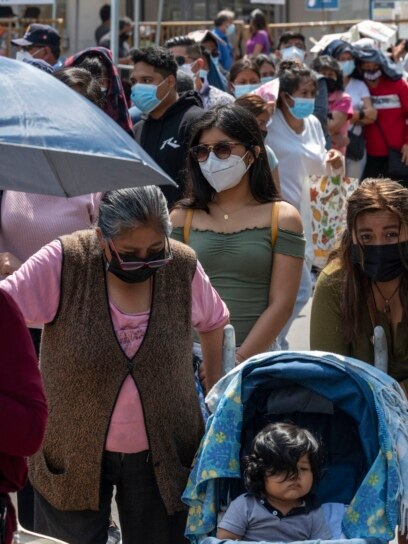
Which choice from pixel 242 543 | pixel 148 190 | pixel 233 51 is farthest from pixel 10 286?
pixel 233 51

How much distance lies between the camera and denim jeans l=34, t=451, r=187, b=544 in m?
3.92

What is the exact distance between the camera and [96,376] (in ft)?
12.6

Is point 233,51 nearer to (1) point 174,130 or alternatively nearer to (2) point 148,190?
(1) point 174,130

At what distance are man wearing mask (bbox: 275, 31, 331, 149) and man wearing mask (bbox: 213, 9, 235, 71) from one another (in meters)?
0.94

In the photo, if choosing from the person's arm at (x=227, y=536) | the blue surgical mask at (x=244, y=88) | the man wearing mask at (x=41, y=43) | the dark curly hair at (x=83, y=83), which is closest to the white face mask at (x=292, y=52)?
the blue surgical mask at (x=244, y=88)

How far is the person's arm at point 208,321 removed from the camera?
410 centimetres

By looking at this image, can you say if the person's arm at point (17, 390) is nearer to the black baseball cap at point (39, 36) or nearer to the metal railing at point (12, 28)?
the black baseball cap at point (39, 36)

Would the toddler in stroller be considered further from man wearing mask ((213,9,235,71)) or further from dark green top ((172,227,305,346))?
man wearing mask ((213,9,235,71))

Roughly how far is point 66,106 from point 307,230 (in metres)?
5.25

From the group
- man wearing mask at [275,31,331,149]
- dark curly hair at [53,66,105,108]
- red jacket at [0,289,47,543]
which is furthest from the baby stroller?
Result: man wearing mask at [275,31,331,149]

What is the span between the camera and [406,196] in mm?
4391

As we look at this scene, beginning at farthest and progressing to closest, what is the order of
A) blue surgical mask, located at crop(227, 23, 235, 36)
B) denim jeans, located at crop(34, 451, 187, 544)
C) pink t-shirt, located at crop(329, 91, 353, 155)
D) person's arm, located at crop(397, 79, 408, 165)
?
blue surgical mask, located at crop(227, 23, 235, 36) → person's arm, located at crop(397, 79, 408, 165) → pink t-shirt, located at crop(329, 91, 353, 155) → denim jeans, located at crop(34, 451, 187, 544)

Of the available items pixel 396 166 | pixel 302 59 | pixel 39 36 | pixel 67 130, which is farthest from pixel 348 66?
pixel 67 130

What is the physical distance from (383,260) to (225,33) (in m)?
14.5
